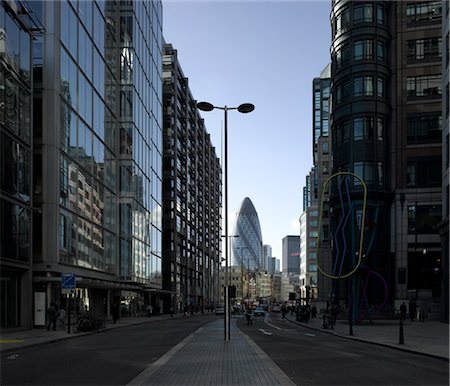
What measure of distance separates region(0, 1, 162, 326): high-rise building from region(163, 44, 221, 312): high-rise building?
23446 millimetres

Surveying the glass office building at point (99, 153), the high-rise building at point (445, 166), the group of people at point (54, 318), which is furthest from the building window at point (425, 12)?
the group of people at point (54, 318)

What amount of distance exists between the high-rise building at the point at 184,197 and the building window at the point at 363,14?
4690cm

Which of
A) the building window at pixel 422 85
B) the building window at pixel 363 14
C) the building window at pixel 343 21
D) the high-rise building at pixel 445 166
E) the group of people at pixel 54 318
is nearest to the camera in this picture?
the group of people at pixel 54 318

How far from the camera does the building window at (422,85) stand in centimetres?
6028

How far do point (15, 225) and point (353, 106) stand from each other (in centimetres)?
3682

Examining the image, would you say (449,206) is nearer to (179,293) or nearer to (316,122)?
(179,293)

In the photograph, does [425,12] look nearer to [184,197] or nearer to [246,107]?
[246,107]

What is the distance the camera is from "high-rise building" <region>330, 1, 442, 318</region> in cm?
5847

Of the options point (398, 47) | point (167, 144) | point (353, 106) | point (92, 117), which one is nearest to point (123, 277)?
point (92, 117)

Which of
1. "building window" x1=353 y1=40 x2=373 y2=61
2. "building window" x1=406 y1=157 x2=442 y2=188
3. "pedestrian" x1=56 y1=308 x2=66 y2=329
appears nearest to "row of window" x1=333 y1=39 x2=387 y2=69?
"building window" x1=353 y1=40 x2=373 y2=61

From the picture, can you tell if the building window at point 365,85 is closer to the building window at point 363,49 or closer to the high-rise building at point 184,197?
the building window at point 363,49

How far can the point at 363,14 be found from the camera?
61.0 m

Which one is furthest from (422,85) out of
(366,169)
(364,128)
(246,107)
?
(246,107)

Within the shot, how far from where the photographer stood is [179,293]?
108 m
